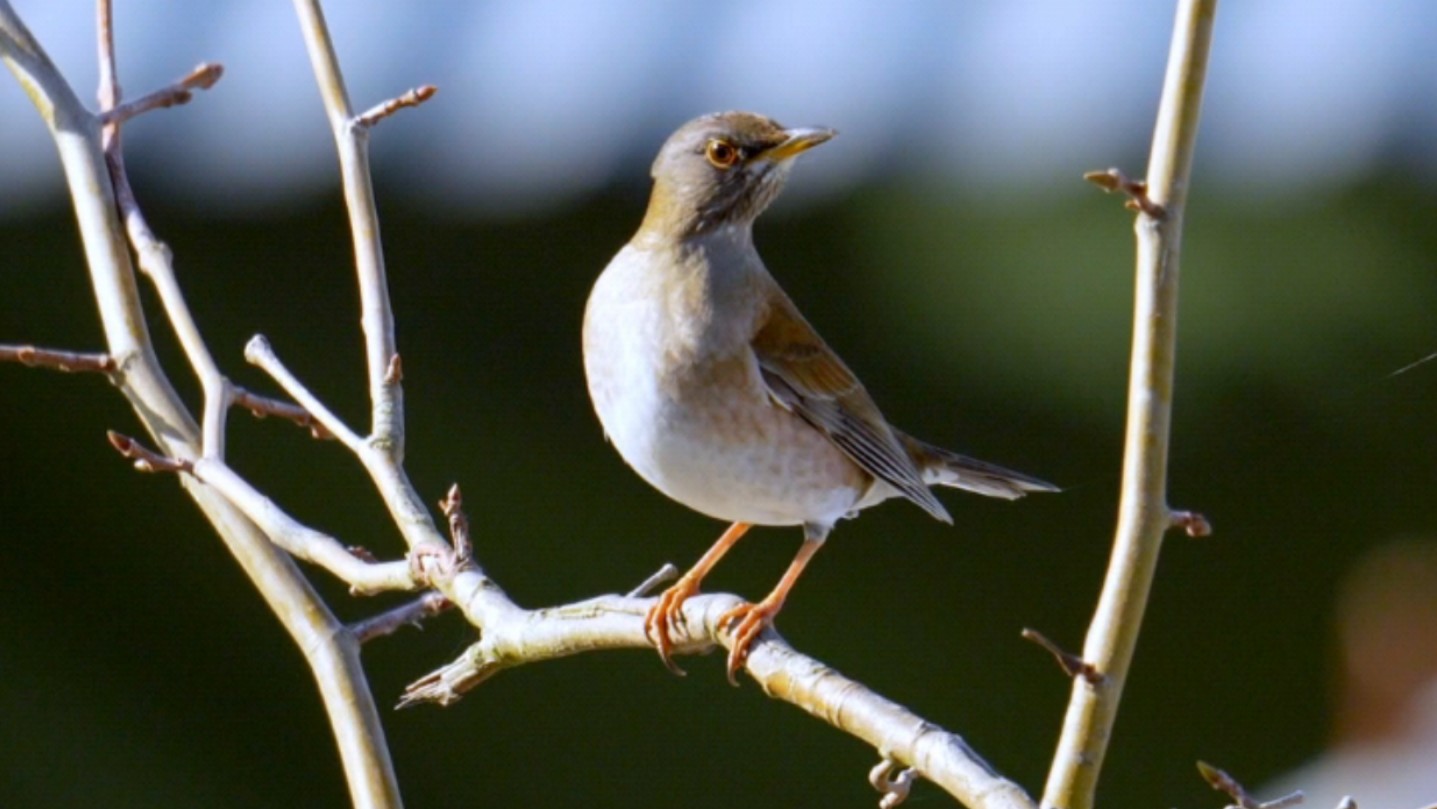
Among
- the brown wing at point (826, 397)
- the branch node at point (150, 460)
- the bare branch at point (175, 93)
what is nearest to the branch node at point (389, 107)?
the bare branch at point (175, 93)

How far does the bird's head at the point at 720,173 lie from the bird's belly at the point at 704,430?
35 centimetres

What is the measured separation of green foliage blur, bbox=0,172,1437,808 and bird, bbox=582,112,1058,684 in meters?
3.39

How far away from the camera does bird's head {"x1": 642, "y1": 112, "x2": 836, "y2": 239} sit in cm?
411

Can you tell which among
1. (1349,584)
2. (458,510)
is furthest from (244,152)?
(458,510)

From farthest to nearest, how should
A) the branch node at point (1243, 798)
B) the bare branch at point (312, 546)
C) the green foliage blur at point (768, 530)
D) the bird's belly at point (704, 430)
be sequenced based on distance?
the green foliage blur at point (768, 530) → the bird's belly at point (704, 430) → the bare branch at point (312, 546) → the branch node at point (1243, 798)

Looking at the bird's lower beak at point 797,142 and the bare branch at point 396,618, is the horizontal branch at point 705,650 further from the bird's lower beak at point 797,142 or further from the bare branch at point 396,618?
the bird's lower beak at point 797,142

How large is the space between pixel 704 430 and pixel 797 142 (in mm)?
622

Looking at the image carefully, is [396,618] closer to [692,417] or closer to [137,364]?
[137,364]

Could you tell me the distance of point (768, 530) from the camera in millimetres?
7852

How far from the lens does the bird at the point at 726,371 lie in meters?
3.84

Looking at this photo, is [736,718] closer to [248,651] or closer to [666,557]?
[666,557]

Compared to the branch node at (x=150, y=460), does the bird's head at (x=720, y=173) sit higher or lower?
higher

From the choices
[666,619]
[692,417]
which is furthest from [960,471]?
[666,619]

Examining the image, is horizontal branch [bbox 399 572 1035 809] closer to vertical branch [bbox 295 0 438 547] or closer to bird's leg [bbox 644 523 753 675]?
bird's leg [bbox 644 523 753 675]
